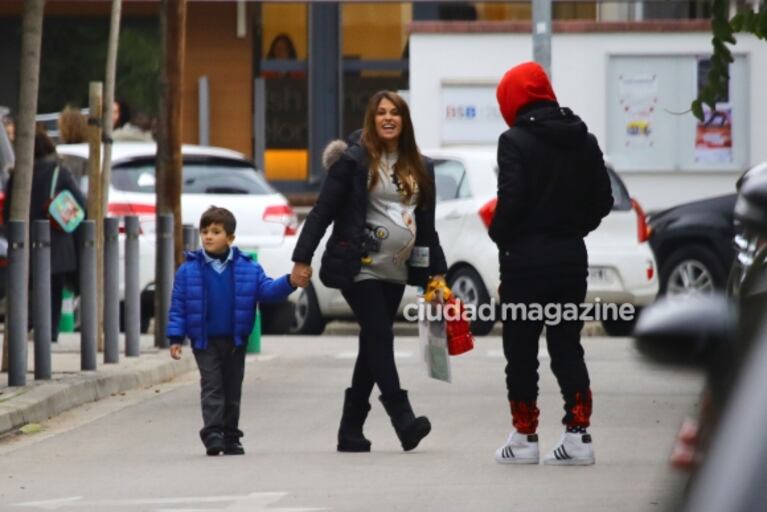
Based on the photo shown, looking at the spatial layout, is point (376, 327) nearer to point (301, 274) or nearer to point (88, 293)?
point (301, 274)

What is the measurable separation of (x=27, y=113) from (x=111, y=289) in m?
1.64

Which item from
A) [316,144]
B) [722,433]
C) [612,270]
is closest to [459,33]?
[316,144]

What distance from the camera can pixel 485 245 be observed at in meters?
16.8

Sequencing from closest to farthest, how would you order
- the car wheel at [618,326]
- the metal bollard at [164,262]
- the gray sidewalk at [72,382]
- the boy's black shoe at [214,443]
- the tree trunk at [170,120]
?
1. the boy's black shoe at [214,443]
2. the gray sidewalk at [72,382]
3. the metal bollard at [164,262]
4. the tree trunk at [170,120]
5. the car wheel at [618,326]

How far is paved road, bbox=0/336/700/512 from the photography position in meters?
7.38

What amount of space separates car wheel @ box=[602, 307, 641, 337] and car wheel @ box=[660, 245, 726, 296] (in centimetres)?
47

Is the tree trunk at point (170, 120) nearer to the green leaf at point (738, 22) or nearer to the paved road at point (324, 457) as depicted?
the paved road at point (324, 457)

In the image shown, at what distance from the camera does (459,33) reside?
78.2ft

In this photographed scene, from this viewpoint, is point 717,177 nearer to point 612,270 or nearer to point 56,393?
point 612,270

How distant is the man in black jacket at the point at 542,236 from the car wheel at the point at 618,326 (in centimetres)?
919

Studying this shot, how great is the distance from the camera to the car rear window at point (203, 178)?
674 inches

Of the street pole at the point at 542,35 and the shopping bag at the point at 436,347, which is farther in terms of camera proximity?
the street pole at the point at 542,35

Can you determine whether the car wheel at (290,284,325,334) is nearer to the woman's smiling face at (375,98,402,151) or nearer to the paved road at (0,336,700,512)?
the paved road at (0,336,700,512)

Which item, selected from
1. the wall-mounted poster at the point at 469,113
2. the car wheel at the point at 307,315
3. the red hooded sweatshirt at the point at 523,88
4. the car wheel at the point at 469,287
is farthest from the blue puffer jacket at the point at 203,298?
the wall-mounted poster at the point at 469,113
